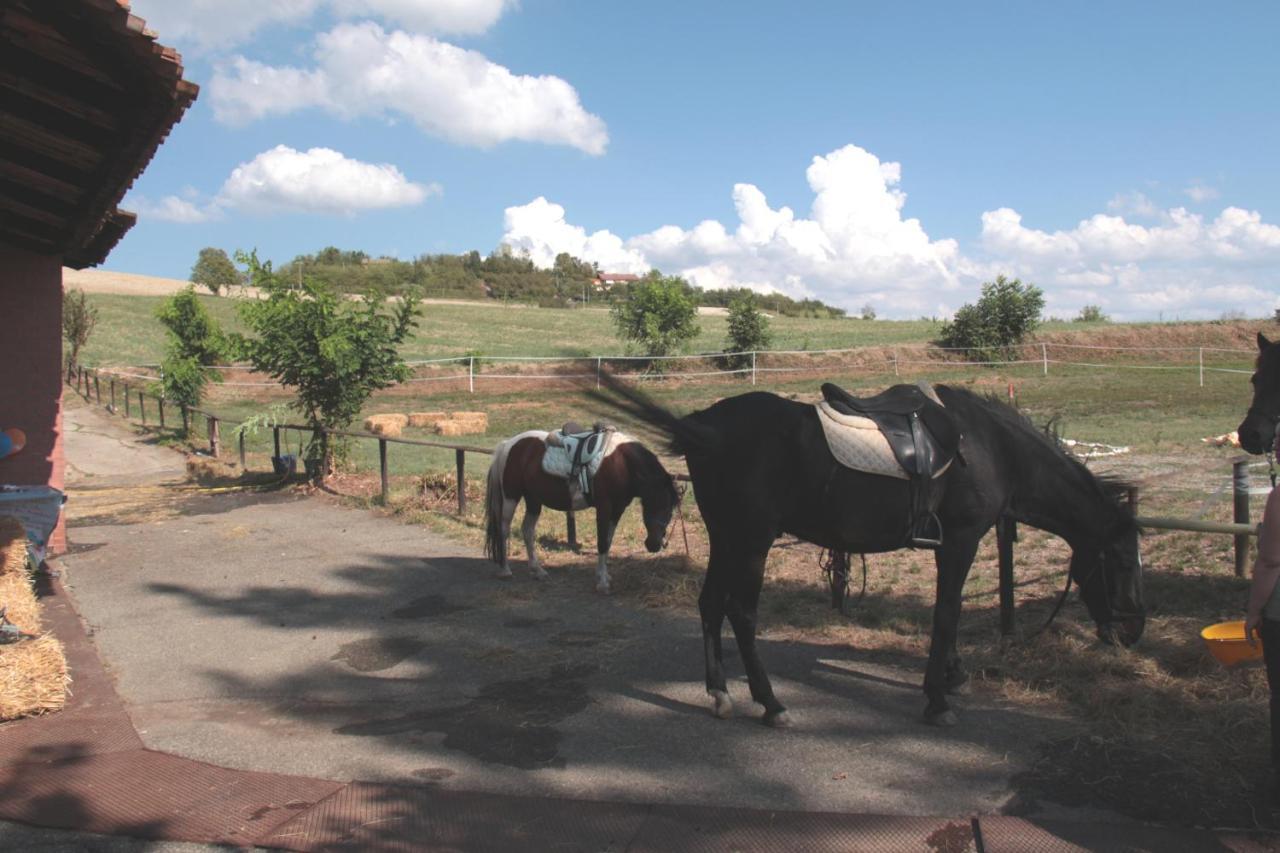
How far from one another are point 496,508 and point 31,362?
5193 millimetres

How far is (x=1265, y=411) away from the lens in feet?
16.8

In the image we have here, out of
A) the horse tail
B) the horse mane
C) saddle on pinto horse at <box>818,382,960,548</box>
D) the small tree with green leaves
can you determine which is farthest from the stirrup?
the small tree with green leaves

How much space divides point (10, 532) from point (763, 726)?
17.8 feet

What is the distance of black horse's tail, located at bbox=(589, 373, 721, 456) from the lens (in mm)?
4621

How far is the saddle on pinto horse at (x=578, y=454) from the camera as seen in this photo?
310 inches

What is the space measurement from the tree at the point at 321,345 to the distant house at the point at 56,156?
11.7 ft

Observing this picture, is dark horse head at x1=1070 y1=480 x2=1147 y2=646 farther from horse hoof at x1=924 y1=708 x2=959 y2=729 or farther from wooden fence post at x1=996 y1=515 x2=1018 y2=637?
horse hoof at x1=924 y1=708 x2=959 y2=729

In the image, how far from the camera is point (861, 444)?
4625mm

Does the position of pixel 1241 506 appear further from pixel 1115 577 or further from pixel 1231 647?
pixel 1231 647

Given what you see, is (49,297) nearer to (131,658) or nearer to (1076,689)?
(131,658)

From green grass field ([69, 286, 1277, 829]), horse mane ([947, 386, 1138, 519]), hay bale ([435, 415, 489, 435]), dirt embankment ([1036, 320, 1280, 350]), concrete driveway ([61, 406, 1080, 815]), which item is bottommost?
concrete driveway ([61, 406, 1080, 815])

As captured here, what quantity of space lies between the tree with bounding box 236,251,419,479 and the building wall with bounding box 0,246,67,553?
4338 millimetres

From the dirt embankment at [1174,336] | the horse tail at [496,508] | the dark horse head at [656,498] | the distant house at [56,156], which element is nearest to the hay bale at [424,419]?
the distant house at [56,156]

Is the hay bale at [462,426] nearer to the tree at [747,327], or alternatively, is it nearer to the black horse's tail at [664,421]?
the tree at [747,327]
